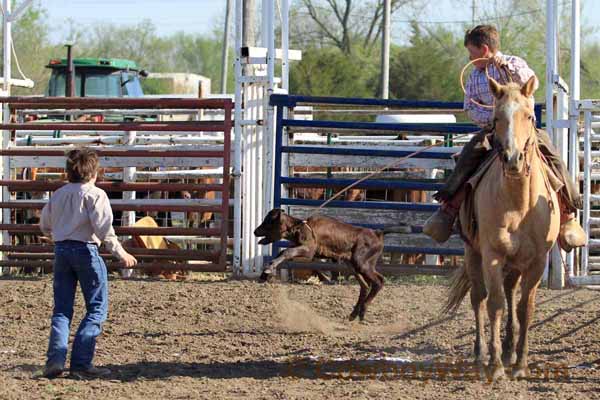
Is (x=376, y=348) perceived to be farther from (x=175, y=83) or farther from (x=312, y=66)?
(x=175, y=83)

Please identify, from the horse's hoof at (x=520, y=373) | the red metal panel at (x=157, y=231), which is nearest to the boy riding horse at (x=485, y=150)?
the horse's hoof at (x=520, y=373)

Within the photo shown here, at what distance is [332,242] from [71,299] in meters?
3.72

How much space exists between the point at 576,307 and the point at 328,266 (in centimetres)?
307

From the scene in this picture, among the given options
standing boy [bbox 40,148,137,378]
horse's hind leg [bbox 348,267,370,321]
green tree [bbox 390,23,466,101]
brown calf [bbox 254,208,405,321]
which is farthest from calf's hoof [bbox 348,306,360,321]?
green tree [bbox 390,23,466,101]

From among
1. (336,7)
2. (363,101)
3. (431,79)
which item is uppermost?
(336,7)

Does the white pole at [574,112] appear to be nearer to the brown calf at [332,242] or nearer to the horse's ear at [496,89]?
the brown calf at [332,242]

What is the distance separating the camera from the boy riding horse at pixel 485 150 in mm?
7449

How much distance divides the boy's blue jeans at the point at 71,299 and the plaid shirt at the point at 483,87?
10.0 feet

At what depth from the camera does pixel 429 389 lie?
6.43 metres

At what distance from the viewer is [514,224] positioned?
6867mm

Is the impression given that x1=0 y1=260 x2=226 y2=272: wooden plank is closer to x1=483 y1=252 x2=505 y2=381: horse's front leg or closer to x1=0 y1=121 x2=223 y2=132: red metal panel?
x1=0 y1=121 x2=223 y2=132: red metal panel

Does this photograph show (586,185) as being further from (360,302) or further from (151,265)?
(151,265)

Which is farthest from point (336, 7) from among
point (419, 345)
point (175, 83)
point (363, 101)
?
point (419, 345)

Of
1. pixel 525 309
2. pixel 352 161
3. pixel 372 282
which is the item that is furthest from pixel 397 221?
pixel 525 309
